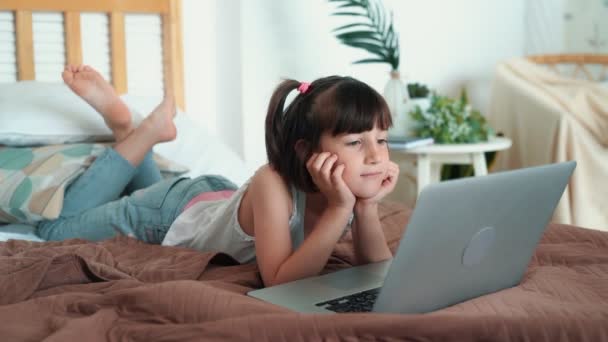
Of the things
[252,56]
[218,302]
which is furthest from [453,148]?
[218,302]

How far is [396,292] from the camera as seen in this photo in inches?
34.9

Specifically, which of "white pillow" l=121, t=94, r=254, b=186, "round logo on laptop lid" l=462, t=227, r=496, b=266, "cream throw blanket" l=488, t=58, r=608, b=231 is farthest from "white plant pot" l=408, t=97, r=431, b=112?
"round logo on laptop lid" l=462, t=227, r=496, b=266

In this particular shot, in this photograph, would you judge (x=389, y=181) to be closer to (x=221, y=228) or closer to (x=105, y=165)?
(x=221, y=228)

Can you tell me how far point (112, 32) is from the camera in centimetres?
A: 238

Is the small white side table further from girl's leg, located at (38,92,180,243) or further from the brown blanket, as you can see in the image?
the brown blanket

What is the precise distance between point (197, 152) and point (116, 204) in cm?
49

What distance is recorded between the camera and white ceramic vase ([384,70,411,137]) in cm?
259

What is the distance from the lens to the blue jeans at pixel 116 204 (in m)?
1.61

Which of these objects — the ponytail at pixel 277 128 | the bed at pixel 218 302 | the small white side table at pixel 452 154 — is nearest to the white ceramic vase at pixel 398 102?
the small white side table at pixel 452 154

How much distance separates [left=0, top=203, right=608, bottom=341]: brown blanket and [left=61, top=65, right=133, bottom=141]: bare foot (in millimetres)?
524

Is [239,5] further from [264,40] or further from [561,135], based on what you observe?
[561,135]

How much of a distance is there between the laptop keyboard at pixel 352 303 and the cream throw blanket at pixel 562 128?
5.65 feet

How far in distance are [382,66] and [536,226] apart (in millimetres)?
2008

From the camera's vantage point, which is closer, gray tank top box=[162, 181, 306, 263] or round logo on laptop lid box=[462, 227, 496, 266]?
round logo on laptop lid box=[462, 227, 496, 266]
